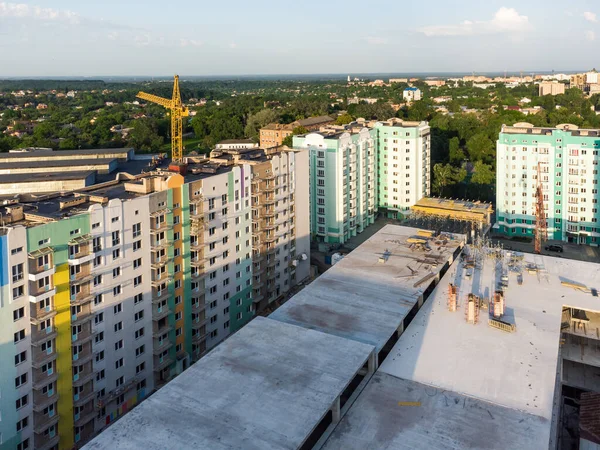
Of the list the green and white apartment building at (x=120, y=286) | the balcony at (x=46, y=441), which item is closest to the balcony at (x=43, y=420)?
the green and white apartment building at (x=120, y=286)

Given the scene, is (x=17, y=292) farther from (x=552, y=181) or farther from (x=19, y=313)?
(x=552, y=181)

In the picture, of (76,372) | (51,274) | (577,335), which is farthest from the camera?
(577,335)

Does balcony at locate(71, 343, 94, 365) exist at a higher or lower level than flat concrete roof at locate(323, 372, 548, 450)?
higher

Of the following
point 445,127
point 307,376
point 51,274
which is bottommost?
point 307,376

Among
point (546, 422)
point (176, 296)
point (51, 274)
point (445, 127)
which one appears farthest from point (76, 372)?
point (445, 127)

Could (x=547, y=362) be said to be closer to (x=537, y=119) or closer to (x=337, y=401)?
(x=337, y=401)

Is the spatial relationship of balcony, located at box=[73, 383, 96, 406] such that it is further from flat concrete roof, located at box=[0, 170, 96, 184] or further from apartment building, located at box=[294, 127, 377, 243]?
flat concrete roof, located at box=[0, 170, 96, 184]

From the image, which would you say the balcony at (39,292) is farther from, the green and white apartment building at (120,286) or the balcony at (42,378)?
the balcony at (42,378)

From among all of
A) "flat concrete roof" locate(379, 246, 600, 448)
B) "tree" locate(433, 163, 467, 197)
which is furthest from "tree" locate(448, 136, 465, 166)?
"flat concrete roof" locate(379, 246, 600, 448)
